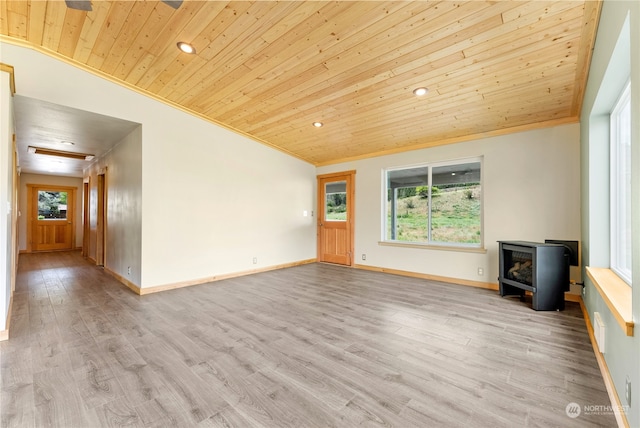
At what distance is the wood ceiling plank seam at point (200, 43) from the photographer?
2377mm

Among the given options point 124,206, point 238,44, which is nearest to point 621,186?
point 238,44

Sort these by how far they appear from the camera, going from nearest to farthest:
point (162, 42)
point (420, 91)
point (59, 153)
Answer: point (162, 42) < point (420, 91) < point (59, 153)

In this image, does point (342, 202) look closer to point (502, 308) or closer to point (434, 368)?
point (502, 308)

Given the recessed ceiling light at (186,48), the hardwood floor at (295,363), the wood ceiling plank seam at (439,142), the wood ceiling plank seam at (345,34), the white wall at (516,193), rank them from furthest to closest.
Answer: the wood ceiling plank seam at (439,142) < the white wall at (516,193) < the recessed ceiling light at (186,48) < the wood ceiling plank seam at (345,34) < the hardwood floor at (295,363)

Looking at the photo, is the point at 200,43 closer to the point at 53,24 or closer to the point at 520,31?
the point at 53,24

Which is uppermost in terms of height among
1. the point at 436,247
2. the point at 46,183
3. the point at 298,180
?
the point at 46,183

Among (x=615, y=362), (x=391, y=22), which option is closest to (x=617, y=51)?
(x=391, y=22)

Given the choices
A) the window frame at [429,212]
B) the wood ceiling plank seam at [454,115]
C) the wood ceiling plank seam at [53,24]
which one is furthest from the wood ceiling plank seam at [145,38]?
the window frame at [429,212]

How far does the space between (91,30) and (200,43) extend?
111cm

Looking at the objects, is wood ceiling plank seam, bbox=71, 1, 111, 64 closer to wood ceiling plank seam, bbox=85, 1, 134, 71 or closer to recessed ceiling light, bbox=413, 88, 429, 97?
wood ceiling plank seam, bbox=85, 1, 134, 71

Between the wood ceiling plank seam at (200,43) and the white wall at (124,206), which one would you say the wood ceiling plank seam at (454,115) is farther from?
the white wall at (124,206)

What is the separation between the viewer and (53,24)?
2.69 m

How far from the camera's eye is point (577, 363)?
2.02m

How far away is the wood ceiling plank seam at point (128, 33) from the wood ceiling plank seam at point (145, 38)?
0.02m
